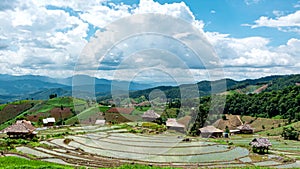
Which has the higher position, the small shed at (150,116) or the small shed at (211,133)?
the small shed at (150,116)

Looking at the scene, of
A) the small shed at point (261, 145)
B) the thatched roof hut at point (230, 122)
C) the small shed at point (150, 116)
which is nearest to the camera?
the small shed at point (261, 145)

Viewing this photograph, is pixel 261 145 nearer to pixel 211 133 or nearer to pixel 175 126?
pixel 211 133

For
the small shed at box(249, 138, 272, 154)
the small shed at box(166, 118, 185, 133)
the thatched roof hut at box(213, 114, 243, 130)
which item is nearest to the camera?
the small shed at box(249, 138, 272, 154)

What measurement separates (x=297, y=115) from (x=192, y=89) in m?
45.9

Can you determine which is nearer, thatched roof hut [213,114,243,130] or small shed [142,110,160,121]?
small shed [142,110,160,121]

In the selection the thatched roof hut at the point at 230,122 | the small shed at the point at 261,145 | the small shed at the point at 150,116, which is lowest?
the thatched roof hut at the point at 230,122

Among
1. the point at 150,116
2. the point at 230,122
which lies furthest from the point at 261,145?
the point at 230,122

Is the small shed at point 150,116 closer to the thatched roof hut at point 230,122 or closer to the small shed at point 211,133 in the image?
the small shed at point 211,133

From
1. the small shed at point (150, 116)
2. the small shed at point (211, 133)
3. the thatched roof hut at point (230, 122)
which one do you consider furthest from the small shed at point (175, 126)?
the thatched roof hut at point (230, 122)

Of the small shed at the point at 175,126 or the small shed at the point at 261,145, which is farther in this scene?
the small shed at the point at 175,126

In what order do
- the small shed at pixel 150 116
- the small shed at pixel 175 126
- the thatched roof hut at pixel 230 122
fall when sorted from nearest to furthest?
the small shed at pixel 175 126 < the small shed at pixel 150 116 < the thatched roof hut at pixel 230 122

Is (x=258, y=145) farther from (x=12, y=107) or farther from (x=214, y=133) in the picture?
(x=12, y=107)

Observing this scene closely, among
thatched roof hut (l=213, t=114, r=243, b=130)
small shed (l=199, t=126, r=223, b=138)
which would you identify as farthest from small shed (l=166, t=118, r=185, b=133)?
thatched roof hut (l=213, t=114, r=243, b=130)

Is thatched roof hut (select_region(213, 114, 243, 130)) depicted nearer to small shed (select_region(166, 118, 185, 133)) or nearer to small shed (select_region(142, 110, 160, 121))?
small shed (select_region(142, 110, 160, 121))
